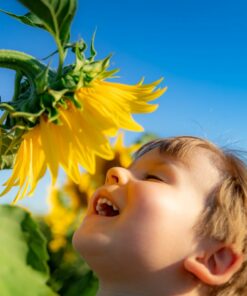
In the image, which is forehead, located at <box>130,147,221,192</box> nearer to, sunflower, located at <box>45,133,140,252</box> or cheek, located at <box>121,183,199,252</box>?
cheek, located at <box>121,183,199,252</box>

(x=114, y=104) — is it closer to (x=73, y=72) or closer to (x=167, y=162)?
(x=73, y=72)

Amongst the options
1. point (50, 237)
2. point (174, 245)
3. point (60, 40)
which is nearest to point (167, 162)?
point (174, 245)

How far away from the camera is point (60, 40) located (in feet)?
2.74

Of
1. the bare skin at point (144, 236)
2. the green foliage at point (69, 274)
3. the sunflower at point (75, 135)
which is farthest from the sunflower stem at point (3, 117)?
the green foliage at point (69, 274)

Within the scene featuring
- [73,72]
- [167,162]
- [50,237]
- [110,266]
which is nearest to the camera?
[73,72]

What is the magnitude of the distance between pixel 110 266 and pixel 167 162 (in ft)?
0.69

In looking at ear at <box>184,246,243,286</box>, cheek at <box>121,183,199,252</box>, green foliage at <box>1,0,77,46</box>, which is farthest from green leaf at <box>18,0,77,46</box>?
ear at <box>184,246,243,286</box>

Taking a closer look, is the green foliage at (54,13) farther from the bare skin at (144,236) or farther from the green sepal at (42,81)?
the bare skin at (144,236)

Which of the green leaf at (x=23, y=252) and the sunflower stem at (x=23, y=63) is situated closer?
the sunflower stem at (x=23, y=63)

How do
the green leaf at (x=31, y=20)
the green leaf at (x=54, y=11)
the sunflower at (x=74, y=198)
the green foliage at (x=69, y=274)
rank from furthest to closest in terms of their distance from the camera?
the sunflower at (x=74, y=198) → the green foliage at (x=69, y=274) → the green leaf at (x=31, y=20) → the green leaf at (x=54, y=11)

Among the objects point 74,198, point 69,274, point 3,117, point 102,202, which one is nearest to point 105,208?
point 102,202

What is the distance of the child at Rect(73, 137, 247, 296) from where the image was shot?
1092 mm

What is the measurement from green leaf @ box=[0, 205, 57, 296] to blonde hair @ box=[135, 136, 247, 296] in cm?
40

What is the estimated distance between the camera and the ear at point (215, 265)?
44.3 inches
